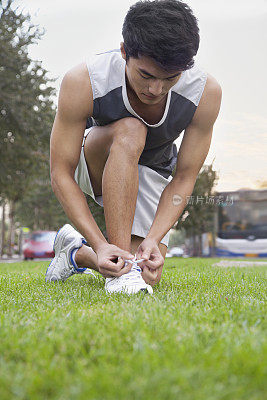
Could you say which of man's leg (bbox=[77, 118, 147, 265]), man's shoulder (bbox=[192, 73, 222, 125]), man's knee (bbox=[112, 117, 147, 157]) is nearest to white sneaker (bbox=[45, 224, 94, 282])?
man's leg (bbox=[77, 118, 147, 265])

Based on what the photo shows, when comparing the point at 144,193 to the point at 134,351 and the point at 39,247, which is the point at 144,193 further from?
the point at 39,247

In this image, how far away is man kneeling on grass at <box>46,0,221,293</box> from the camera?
2613 mm

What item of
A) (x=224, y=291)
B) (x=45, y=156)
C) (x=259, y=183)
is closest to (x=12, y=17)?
(x=45, y=156)

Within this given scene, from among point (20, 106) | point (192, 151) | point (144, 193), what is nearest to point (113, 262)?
point (144, 193)

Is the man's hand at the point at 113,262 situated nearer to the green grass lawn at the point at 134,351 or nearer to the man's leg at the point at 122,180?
the man's leg at the point at 122,180

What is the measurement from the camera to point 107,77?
306 cm

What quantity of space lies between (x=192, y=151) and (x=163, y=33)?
1067 mm

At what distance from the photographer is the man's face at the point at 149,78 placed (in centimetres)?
261

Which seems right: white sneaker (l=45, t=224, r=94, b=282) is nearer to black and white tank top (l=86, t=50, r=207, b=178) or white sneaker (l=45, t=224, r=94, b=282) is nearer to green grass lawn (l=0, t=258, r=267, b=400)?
black and white tank top (l=86, t=50, r=207, b=178)

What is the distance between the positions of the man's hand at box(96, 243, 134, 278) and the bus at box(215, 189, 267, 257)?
17.5 metres

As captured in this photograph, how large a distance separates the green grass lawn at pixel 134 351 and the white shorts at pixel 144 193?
145cm

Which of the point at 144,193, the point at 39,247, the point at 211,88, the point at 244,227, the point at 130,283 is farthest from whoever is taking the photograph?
the point at 39,247

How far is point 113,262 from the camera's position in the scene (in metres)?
2.64

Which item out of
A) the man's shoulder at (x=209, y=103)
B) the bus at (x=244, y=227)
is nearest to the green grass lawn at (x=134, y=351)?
the man's shoulder at (x=209, y=103)
